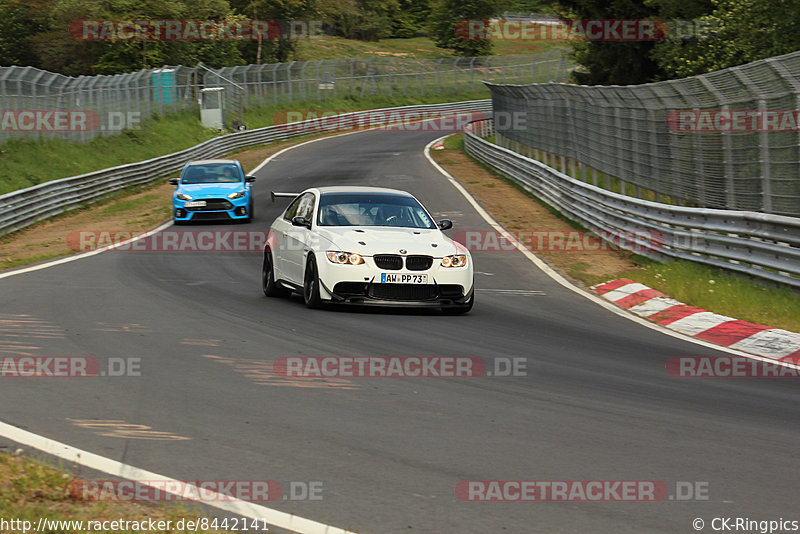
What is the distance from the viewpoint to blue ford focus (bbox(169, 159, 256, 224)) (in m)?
25.5

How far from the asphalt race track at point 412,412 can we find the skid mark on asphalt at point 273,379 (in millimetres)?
30

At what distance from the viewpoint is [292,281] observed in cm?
1299

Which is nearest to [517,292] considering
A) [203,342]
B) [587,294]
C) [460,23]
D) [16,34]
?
[587,294]

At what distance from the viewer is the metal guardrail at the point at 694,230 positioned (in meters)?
12.9

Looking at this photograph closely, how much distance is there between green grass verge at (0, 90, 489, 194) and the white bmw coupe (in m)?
19.9

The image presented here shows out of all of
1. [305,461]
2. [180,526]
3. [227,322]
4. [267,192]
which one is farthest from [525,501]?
[267,192]

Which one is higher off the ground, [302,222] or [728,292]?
[302,222]

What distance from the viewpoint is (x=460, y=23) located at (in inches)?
4552

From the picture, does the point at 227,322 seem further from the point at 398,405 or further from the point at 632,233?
the point at 632,233

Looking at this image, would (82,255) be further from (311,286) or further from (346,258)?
(346,258)

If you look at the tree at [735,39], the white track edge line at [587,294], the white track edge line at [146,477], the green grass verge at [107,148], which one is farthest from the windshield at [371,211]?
the green grass verge at [107,148]

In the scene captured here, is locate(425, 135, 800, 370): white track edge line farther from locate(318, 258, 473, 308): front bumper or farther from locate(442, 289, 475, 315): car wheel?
locate(318, 258, 473, 308): front bumper

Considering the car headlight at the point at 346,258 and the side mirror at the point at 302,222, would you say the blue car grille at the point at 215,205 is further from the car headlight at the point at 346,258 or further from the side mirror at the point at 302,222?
the car headlight at the point at 346,258

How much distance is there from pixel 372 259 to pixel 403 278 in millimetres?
409
